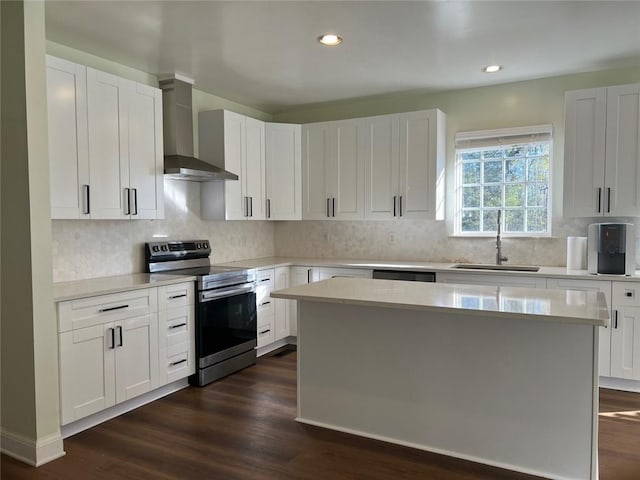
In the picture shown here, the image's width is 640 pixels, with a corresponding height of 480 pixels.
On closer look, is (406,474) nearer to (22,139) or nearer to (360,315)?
(360,315)

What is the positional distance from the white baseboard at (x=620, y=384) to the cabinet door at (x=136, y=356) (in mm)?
3486

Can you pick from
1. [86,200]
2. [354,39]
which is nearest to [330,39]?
[354,39]

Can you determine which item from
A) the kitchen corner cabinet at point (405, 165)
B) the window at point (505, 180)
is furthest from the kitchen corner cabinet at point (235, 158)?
the window at point (505, 180)

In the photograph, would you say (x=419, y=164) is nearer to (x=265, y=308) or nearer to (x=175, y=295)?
(x=265, y=308)

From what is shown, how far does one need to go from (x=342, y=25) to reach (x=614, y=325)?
3.02 m

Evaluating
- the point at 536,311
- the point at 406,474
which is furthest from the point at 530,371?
the point at 406,474

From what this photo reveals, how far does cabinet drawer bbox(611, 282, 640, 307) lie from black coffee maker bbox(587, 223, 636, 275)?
113mm

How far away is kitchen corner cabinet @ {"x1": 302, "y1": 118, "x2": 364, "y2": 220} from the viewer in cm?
495

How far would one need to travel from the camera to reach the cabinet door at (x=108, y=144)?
10.8 ft

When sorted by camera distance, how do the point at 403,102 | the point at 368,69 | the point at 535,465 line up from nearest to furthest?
1. the point at 535,465
2. the point at 368,69
3. the point at 403,102

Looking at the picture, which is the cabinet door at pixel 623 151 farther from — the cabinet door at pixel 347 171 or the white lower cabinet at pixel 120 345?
the white lower cabinet at pixel 120 345

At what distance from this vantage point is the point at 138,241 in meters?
4.04

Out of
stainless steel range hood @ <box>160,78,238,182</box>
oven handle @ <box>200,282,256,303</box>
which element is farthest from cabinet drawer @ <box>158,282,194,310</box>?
stainless steel range hood @ <box>160,78,238,182</box>

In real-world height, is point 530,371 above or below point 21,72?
below
